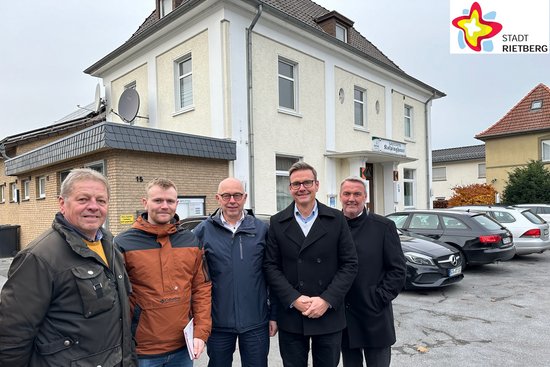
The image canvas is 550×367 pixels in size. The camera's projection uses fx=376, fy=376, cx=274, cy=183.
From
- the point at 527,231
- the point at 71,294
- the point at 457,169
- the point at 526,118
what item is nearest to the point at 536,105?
the point at 526,118

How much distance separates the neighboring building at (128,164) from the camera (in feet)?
28.4

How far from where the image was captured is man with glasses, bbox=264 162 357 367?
2.63m

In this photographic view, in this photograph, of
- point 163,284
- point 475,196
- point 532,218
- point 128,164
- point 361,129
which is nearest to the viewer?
point 163,284

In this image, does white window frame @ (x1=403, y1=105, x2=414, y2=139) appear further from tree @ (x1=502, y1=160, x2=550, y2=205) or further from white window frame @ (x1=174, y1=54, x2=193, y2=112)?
white window frame @ (x1=174, y1=54, x2=193, y2=112)

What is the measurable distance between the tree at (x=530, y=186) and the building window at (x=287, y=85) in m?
17.3

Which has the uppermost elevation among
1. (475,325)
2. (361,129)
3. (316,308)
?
(361,129)

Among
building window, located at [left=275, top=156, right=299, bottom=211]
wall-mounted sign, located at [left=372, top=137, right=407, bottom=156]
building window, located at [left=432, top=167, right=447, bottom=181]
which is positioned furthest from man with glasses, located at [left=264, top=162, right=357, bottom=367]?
building window, located at [left=432, top=167, right=447, bottom=181]

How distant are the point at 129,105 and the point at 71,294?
12.6 meters

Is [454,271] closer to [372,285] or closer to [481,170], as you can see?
[372,285]

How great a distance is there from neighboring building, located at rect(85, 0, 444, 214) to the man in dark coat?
7.91 meters

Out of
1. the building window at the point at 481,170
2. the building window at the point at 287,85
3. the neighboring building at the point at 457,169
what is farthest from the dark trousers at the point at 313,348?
the building window at the point at 481,170

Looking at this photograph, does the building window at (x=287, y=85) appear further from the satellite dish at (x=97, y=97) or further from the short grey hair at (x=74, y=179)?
the short grey hair at (x=74, y=179)

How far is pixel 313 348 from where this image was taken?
276 cm

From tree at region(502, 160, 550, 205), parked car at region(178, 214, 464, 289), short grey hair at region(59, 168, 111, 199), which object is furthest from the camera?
tree at region(502, 160, 550, 205)
